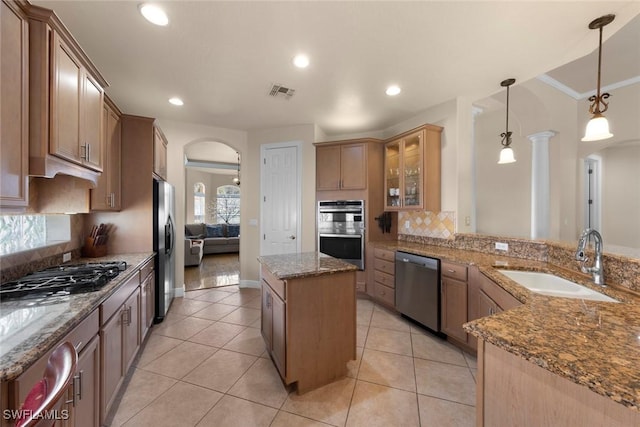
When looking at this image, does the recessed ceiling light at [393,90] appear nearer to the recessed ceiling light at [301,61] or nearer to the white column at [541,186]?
the recessed ceiling light at [301,61]

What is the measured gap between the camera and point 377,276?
348cm

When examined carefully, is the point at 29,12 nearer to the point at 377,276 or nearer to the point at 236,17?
the point at 236,17

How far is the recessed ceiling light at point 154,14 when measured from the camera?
1.66 metres

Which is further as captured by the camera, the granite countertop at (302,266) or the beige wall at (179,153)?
the beige wall at (179,153)

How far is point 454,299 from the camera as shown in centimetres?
242

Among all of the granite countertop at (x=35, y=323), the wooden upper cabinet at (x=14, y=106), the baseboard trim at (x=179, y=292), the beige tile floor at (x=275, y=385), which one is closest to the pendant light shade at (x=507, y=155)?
the beige tile floor at (x=275, y=385)

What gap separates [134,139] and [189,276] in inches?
127

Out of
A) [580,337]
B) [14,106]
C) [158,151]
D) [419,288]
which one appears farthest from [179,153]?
[580,337]

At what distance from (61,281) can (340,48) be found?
2589mm

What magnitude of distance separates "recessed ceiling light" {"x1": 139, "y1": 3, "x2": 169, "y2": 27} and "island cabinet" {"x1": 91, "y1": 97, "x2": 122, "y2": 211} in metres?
0.88

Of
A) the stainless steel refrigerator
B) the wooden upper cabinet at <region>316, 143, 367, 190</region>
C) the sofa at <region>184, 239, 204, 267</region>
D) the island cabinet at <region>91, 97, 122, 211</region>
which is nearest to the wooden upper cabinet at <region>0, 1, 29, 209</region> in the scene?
the island cabinet at <region>91, 97, 122, 211</region>

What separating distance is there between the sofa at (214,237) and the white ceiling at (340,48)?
4.71 meters

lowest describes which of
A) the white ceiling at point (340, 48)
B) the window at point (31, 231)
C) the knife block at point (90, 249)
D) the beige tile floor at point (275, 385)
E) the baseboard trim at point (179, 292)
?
the beige tile floor at point (275, 385)

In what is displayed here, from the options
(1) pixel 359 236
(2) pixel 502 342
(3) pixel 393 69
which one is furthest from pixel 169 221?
(2) pixel 502 342
